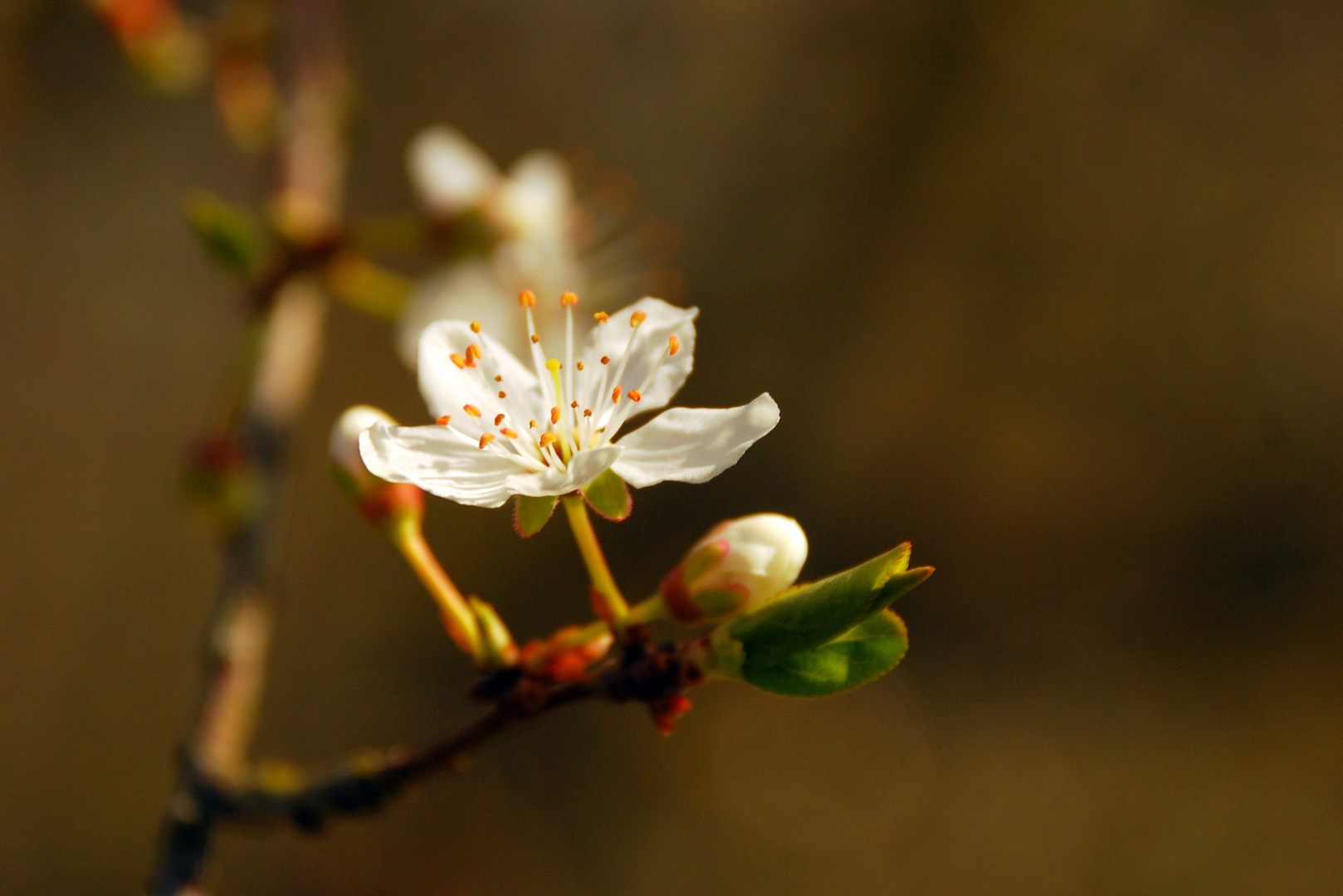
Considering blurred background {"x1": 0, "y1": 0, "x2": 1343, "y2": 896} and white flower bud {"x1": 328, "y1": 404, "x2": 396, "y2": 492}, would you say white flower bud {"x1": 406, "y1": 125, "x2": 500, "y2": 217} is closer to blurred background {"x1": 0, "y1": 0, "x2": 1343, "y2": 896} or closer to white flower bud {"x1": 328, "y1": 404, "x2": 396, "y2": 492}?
white flower bud {"x1": 328, "y1": 404, "x2": 396, "y2": 492}

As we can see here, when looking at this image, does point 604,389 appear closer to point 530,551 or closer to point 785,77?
point 530,551

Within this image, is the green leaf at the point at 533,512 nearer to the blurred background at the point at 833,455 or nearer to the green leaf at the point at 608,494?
the green leaf at the point at 608,494

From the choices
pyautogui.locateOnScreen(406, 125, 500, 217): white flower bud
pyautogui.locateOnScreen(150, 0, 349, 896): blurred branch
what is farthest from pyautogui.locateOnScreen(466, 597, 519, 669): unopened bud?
pyautogui.locateOnScreen(406, 125, 500, 217): white flower bud

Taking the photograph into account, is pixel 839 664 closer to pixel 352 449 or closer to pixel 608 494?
pixel 608 494

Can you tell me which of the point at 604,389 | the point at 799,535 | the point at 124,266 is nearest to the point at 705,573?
the point at 799,535

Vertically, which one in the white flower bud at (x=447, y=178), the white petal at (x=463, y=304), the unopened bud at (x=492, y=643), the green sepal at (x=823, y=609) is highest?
the white flower bud at (x=447, y=178)

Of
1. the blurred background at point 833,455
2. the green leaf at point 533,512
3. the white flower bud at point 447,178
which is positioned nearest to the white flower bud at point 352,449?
the green leaf at point 533,512

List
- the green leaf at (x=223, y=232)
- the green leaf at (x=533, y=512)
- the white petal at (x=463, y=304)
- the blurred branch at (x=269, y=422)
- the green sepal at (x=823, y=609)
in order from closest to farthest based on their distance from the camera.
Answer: the green sepal at (x=823, y=609) < the green leaf at (x=533, y=512) < the blurred branch at (x=269, y=422) < the green leaf at (x=223, y=232) < the white petal at (x=463, y=304)
